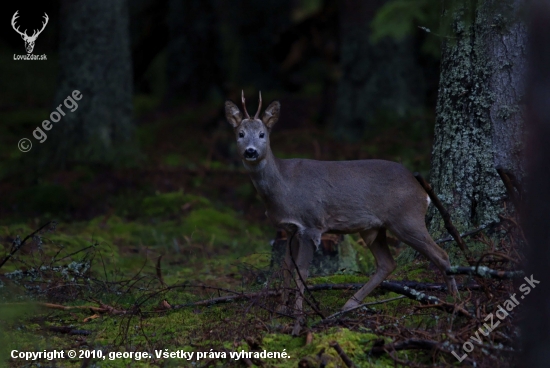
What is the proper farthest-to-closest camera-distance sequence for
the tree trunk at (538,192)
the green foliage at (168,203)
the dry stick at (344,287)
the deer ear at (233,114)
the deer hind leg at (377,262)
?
the green foliage at (168,203), the deer ear at (233,114), the deer hind leg at (377,262), the dry stick at (344,287), the tree trunk at (538,192)

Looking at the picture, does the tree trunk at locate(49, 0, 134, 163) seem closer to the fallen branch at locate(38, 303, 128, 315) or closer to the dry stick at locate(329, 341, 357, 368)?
the fallen branch at locate(38, 303, 128, 315)

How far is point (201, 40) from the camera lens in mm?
19406

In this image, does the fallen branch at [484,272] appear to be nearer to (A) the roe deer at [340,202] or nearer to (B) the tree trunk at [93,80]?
(A) the roe deer at [340,202]

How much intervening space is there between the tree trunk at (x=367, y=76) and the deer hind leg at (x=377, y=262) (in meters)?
8.42

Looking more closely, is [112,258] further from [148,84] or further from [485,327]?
[148,84]

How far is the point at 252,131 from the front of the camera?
6.34 m

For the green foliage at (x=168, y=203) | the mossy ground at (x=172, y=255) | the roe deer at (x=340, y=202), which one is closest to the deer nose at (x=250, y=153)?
the roe deer at (x=340, y=202)

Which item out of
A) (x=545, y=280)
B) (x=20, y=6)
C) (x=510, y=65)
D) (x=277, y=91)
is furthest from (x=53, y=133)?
(x=20, y=6)

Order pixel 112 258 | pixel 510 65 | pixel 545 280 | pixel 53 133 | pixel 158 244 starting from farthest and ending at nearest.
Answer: pixel 53 133 < pixel 158 244 < pixel 112 258 < pixel 510 65 < pixel 545 280

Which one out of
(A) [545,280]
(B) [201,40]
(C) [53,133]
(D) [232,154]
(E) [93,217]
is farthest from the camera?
(B) [201,40]

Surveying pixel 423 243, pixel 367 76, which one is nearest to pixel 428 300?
pixel 423 243

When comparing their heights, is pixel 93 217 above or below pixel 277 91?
below

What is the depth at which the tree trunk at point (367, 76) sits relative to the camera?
14.7m

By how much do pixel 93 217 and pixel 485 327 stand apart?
717cm
